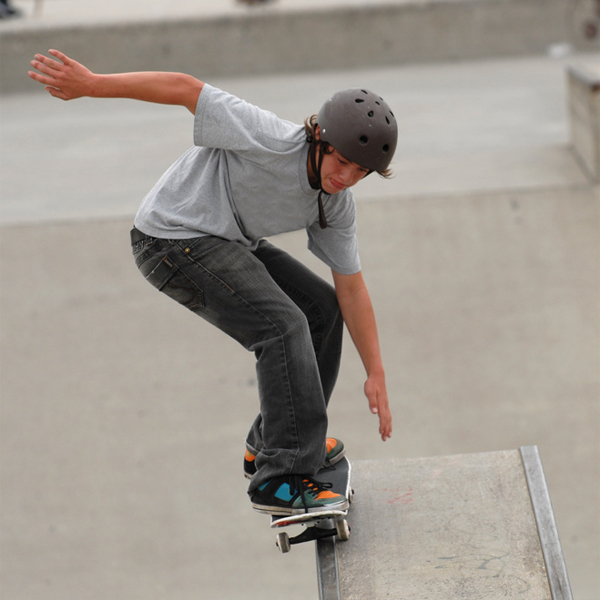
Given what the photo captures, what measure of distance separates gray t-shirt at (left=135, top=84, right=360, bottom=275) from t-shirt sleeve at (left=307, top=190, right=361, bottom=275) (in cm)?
1

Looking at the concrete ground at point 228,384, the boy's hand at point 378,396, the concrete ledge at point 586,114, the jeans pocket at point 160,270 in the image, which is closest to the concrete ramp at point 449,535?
the boy's hand at point 378,396

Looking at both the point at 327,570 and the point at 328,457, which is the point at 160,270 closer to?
the point at 328,457

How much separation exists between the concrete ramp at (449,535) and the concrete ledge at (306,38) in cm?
808

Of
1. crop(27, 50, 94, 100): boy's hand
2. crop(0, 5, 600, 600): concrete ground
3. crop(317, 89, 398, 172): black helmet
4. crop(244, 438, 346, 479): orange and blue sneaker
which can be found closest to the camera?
crop(27, 50, 94, 100): boy's hand

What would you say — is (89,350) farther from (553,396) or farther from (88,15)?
(88,15)

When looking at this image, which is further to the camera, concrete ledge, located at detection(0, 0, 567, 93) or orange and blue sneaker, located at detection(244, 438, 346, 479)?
concrete ledge, located at detection(0, 0, 567, 93)

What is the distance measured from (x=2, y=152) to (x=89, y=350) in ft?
11.3

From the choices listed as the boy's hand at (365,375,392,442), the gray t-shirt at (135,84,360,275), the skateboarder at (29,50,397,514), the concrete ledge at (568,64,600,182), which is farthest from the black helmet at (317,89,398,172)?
the concrete ledge at (568,64,600,182)

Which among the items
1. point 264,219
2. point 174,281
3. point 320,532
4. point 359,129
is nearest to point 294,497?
point 320,532

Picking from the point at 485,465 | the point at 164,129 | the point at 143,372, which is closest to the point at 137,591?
the point at 143,372

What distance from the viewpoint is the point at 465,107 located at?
8641 mm

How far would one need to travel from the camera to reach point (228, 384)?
586cm

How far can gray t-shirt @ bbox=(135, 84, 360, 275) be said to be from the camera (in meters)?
2.53

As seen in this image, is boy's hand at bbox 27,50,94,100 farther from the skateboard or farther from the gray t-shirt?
the skateboard
